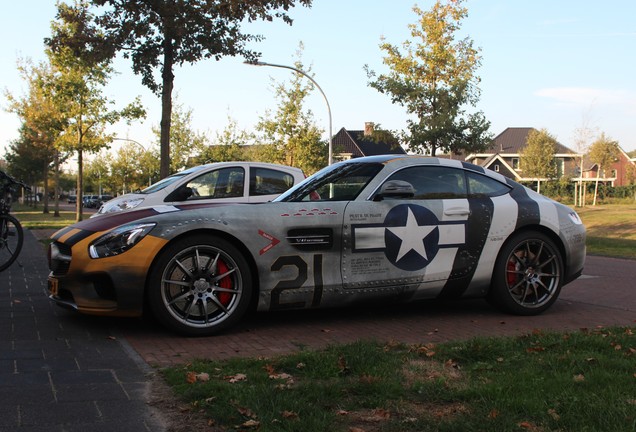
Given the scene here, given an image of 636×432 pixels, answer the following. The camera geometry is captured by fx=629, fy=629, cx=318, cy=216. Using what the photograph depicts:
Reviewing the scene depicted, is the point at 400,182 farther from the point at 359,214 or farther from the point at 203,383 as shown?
the point at 203,383

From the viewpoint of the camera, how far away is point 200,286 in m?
4.80

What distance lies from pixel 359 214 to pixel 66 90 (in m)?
20.6

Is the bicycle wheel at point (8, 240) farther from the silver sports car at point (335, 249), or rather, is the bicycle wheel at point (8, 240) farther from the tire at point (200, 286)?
the tire at point (200, 286)

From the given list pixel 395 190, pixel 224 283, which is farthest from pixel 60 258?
pixel 395 190

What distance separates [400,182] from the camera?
17.5ft

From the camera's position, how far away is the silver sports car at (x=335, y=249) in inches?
186

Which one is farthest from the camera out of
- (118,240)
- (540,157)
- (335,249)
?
(540,157)

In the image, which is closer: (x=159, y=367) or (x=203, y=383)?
(x=203, y=383)

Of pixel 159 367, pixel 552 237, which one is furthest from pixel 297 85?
pixel 159 367

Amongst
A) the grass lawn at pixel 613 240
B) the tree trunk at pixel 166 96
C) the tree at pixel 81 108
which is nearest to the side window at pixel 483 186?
the grass lawn at pixel 613 240

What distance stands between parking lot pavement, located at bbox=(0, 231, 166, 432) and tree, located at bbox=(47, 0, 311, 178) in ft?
29.5

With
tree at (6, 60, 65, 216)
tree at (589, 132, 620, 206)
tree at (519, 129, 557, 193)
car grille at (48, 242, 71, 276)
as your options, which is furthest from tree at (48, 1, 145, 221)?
tree at (589, 132, 620, 206)

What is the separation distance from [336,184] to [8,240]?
476 cm

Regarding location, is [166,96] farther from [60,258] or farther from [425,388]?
[425,388]
